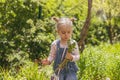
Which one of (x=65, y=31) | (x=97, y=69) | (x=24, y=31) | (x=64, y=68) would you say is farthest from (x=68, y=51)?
(x=24, y=31)

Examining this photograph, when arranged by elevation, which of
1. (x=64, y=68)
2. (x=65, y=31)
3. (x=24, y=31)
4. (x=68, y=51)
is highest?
(x=65, y=31)

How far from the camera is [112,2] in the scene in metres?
14.5

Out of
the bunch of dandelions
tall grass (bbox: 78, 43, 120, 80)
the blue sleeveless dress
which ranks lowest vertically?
tall grass (bbox: 78, 43, 120, 80)

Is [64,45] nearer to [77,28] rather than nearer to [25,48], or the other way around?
[25,48]

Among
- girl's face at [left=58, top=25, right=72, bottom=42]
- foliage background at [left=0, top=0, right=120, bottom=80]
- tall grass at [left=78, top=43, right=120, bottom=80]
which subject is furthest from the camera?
foliage background at [left=0, top=0, right=120, bottom=80]

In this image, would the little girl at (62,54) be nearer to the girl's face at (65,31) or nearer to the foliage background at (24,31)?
the girl's face at (65,31)

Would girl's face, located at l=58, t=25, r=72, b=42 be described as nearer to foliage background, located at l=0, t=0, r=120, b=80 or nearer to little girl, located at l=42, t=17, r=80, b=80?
little girl, located at l=42, t=17, r=80, b=80

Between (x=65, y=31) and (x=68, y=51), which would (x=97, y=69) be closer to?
(x=65, y=31)

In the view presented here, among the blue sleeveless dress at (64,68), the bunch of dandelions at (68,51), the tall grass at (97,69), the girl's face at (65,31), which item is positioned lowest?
the tall grass at (97,69)

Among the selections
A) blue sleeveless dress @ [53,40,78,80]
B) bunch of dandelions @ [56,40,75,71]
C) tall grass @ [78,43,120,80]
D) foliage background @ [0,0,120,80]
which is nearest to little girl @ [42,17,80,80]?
blue sleeveless dress @ [53,40,78,80]

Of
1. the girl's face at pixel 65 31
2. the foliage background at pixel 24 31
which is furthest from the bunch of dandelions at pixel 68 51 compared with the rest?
the foliage background at pixel 24 31

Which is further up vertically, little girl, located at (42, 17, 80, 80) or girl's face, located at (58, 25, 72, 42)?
girl's face, located at (58, 25, 72, 42)

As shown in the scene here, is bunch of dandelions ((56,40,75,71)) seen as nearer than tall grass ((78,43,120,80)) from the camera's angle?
Yes

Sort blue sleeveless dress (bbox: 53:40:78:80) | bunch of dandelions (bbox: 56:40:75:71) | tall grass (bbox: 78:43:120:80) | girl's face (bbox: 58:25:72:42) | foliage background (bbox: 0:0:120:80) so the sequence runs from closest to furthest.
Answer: bunch of dandelions (bbox: 56:40:75:71), girl's face (bbox: 58:25:72:42), blue sleeveless dress (bbox: 53:40:78:80), tall grass (bbox: 78:43:120:80), foliage background (bbox: 0:0:120:80)
